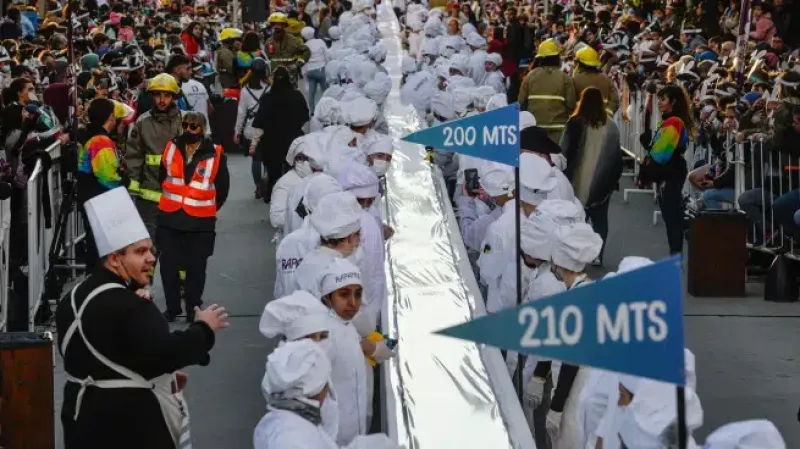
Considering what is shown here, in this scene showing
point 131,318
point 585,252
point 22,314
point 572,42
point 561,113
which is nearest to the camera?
point 131,318

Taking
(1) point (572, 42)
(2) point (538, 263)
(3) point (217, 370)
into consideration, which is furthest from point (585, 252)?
(1) point (572, 42)

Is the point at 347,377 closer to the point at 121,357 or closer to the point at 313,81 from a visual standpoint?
the point at 121,357

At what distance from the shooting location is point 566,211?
398 inches

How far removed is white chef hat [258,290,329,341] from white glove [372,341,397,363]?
88 centimetres

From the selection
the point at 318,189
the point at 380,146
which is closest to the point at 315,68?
the point at 380,146

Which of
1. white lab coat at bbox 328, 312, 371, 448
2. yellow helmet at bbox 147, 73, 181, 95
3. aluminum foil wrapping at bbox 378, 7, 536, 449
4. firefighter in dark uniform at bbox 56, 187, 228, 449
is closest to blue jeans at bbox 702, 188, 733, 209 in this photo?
aluminum foil wrapping at bbox 378, 7, 536, 449

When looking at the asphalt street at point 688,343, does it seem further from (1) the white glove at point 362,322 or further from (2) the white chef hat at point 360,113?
(2) the white chef hat at point 360,113

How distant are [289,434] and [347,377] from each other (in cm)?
159

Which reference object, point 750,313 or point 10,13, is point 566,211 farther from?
point 10,13

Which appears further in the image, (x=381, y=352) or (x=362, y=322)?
(x=362, y=322)

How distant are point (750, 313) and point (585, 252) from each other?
5.78 meters

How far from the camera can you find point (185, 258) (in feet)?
44.2

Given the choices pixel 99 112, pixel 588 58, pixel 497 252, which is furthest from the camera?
pixel 588 58

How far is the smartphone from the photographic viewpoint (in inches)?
547
